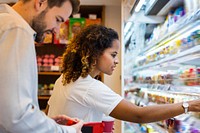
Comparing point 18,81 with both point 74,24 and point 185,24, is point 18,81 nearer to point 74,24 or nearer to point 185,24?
point 185,24

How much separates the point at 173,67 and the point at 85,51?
0.71m

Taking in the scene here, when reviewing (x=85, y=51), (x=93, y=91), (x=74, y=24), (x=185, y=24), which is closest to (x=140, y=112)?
(x=93, y=91)

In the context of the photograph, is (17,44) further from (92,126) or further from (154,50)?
(154,50)

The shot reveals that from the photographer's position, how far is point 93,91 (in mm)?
1264

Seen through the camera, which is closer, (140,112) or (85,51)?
(140,112)

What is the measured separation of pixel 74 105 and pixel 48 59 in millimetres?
2179

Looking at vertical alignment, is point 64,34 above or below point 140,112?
above

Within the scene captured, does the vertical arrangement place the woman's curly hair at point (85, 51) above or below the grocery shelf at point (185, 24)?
below

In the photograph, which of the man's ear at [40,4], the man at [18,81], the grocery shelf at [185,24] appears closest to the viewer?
the man at [18,81]

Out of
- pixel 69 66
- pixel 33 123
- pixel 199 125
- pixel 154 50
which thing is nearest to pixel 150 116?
pixel 199 125

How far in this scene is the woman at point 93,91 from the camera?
1.23m

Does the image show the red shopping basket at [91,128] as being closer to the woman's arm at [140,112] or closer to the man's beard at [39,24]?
the woman's arm at [140,112]

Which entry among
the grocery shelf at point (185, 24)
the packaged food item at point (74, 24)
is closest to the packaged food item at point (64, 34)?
the packaged food item at point (74, 24)

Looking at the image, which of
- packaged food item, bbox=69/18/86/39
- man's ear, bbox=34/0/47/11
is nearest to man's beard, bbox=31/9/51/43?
man's ear, bbox=34/0/47/11
